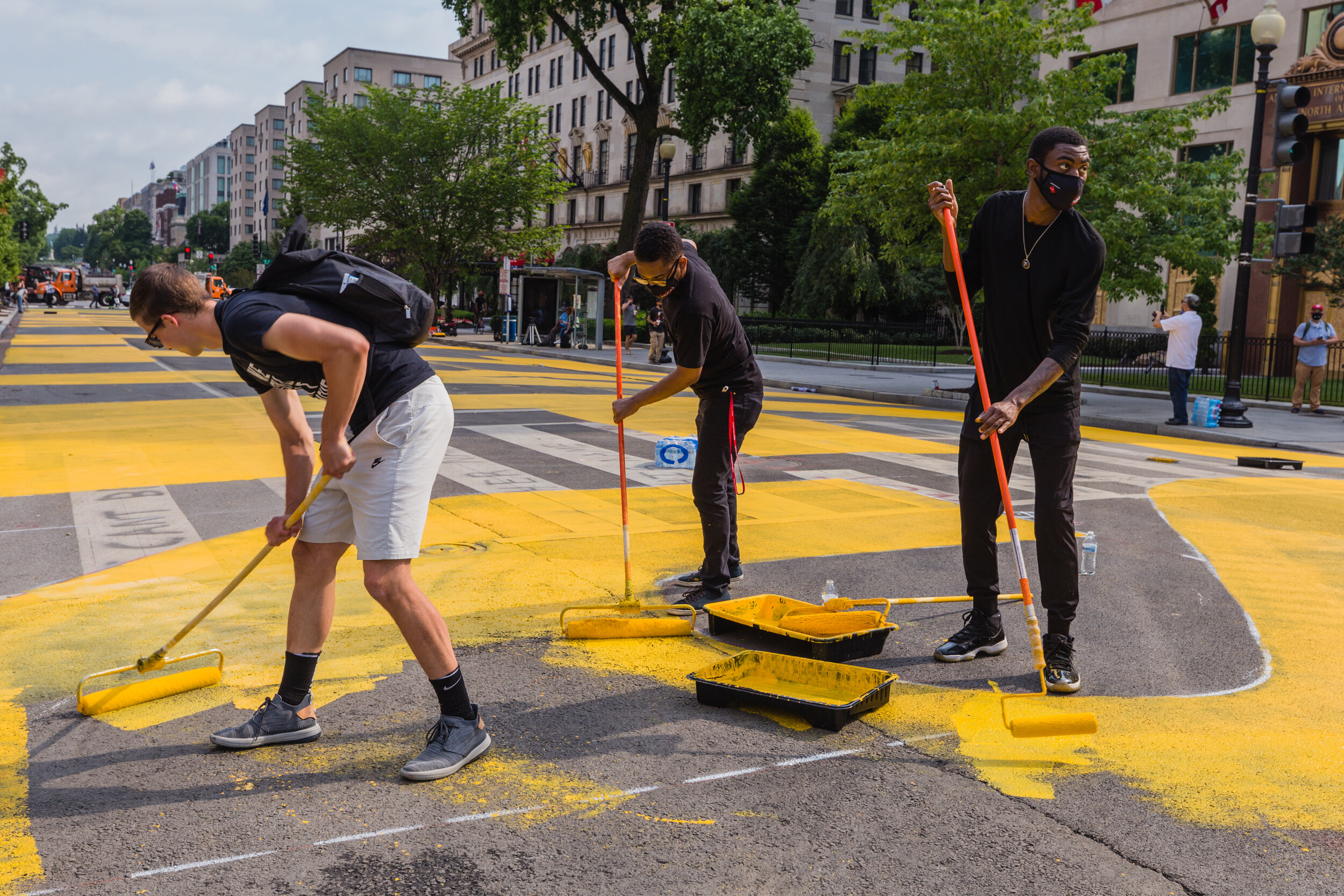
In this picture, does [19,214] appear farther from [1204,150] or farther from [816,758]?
[816,758]

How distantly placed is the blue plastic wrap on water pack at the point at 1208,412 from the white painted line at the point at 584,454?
1054 centimetres

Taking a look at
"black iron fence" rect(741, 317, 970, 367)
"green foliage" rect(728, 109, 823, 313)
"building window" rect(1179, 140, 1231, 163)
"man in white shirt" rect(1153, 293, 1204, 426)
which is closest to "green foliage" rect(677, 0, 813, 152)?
"black iron fence" rect(741, 317, 970, 367)

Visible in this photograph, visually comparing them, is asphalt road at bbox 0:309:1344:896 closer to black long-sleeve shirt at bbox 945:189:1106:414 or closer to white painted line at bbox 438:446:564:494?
white painted line at bbox 438:446:564:494

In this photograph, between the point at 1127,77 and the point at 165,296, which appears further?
the point at 1127,77

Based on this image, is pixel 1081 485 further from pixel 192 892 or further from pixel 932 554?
pixel 192 892

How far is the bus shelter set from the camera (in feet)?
121

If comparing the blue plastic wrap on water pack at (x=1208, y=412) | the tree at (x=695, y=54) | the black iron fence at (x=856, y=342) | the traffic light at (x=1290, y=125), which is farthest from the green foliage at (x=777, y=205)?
the traffic light at (x=1290, y=125)

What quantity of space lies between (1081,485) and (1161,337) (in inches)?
889

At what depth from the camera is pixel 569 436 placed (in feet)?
41.1

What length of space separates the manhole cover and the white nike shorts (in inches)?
125

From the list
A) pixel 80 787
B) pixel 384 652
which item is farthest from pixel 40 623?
pixel 80 787

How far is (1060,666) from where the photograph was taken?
453 cm

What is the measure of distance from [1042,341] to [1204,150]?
112 feet

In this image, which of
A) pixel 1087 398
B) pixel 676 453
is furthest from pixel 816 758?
pixel 1087 398
